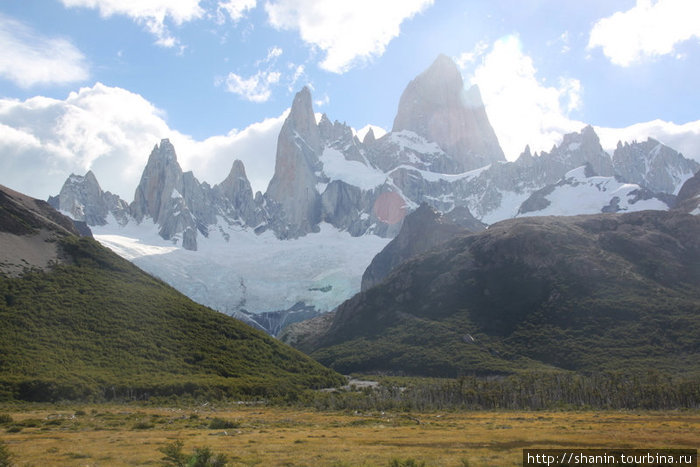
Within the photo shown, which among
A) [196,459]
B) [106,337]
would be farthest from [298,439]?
[106,337]

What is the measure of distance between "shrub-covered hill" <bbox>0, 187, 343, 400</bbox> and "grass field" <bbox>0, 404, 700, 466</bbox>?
3286 centimetres

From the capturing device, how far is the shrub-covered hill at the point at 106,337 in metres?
103

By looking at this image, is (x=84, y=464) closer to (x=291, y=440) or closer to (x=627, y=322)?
(x=291, y=440)

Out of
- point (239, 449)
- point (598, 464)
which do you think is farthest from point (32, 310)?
point (598, 464)

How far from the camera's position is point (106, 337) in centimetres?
12125

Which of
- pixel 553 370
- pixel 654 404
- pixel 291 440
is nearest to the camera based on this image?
pixel 291 440

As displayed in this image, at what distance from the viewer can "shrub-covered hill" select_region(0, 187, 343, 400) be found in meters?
103

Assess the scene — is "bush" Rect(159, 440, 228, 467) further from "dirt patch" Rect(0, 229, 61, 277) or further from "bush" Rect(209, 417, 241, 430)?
"dirt patch" Rect(0, 229, 61, 277)

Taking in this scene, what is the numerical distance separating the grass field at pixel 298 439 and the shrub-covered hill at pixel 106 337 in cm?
3286

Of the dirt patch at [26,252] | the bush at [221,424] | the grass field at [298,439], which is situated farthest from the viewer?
the dirt patch at [26,252]

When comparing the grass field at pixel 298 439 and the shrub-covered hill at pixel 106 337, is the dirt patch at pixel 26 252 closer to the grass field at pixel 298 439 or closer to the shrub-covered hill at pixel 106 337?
the shrub-covered hill at pixel 106 337

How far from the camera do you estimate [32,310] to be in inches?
4742

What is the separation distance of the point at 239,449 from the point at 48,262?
11972 centimetres

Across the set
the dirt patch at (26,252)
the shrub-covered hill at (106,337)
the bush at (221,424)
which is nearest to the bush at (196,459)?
the bush at (221,424)
